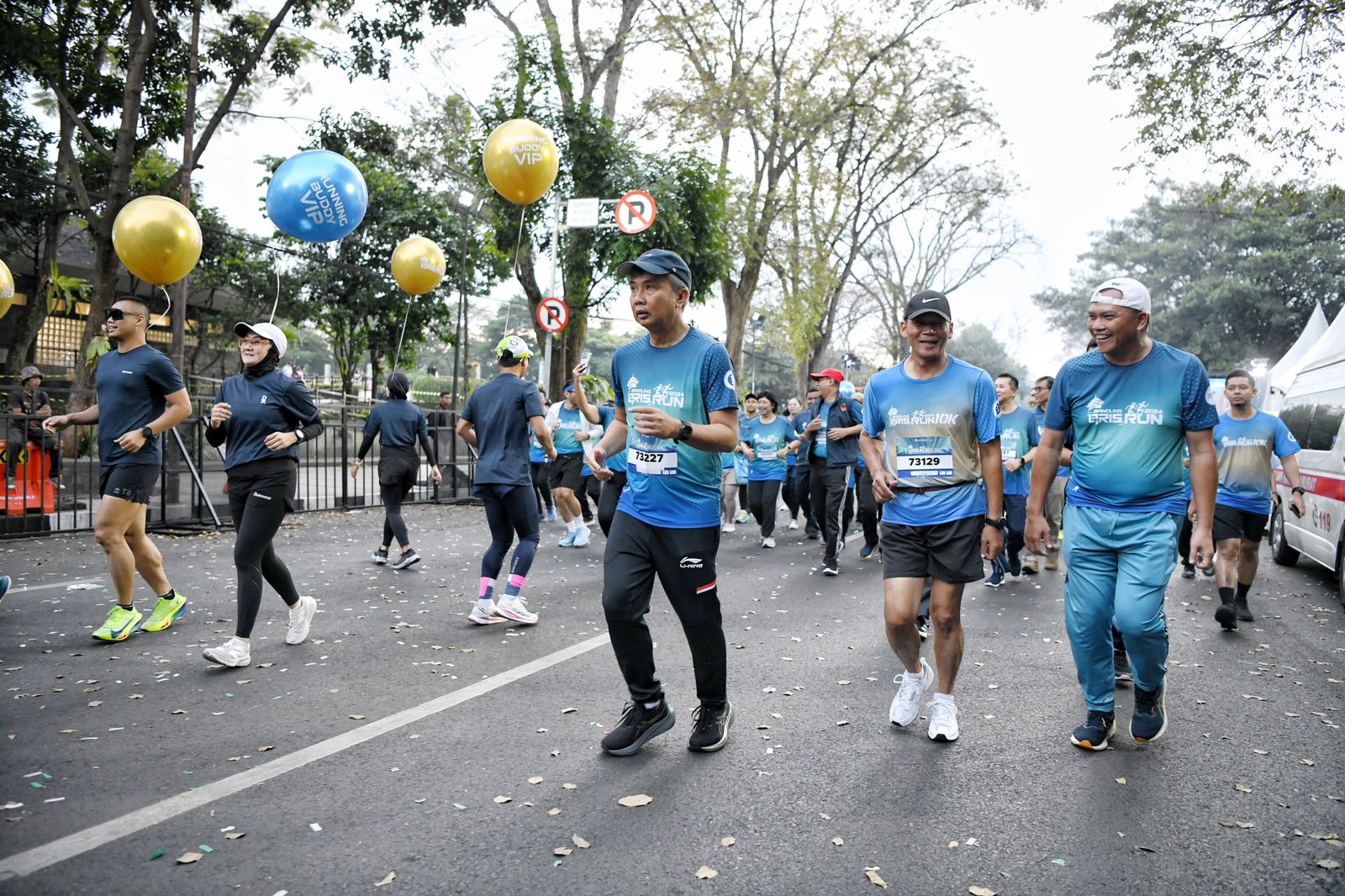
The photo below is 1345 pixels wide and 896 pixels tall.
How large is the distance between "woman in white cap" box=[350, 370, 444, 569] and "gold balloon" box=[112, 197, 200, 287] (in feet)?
7.70

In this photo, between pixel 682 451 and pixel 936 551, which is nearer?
pixel 682 451

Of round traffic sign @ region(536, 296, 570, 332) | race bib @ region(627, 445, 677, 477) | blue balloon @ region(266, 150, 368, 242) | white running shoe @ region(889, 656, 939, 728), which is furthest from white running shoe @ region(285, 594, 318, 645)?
round traffic sign @ region(536, 296, 570, 332)

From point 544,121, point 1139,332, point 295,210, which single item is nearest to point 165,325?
point 544,121

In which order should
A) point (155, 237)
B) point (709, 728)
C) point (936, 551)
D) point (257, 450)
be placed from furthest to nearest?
point (155, 237), point (257, 450), point (936, 551), point (709, 728)

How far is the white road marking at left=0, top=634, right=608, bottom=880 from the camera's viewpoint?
300 centimetres

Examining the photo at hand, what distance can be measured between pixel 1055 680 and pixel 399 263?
10765 mm

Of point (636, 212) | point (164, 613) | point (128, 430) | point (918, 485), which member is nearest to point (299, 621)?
point (164, 613)

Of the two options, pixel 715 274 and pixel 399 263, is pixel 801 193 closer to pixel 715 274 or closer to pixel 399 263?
pixel 715 274

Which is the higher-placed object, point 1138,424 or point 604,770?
point 1138,424

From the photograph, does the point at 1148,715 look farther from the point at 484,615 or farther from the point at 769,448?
the point at 769,448

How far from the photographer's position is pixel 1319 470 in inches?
368

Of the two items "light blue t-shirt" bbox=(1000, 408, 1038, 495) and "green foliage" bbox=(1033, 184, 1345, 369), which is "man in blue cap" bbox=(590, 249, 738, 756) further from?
"green foliage" bbox=(1033, 184, 1345, 369)

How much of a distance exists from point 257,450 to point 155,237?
4.77 m

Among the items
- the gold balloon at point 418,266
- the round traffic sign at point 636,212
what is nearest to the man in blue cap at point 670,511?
the gold balloon at point 418,266
